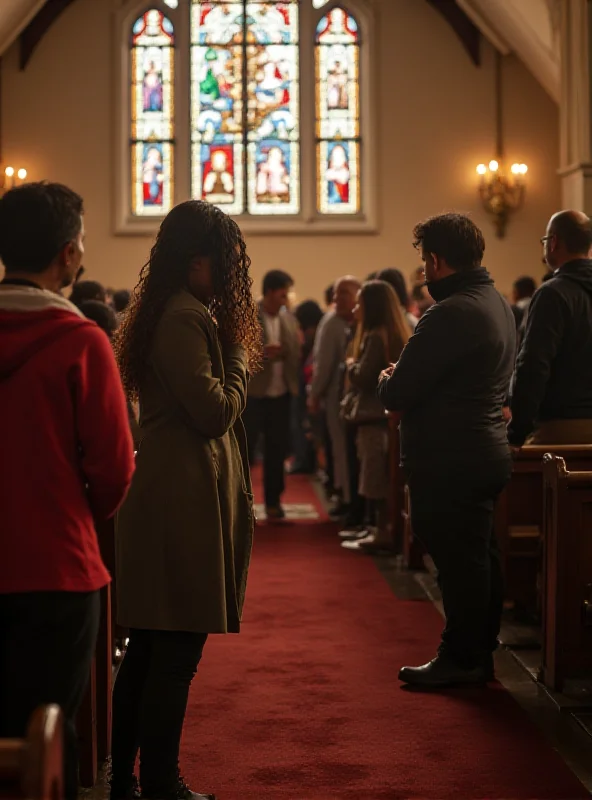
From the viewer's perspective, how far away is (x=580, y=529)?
4094mm

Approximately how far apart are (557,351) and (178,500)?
203 centimetres

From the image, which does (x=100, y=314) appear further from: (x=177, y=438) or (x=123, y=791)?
(x=123, y=791)

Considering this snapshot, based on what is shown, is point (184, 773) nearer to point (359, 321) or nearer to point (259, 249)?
point (359, 321)

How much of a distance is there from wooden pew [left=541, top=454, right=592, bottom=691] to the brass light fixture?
35.1 feet

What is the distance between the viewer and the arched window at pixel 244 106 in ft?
48.2

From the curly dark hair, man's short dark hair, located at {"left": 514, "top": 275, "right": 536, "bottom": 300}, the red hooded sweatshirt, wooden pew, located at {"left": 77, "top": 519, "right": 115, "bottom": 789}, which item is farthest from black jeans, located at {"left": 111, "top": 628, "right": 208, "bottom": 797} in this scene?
man's short dark hair, located at {"left": 514, "top": 275, "right": 536, "bottom": 300}

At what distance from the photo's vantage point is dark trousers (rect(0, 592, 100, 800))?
84.2 inches

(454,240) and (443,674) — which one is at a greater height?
(454,240)

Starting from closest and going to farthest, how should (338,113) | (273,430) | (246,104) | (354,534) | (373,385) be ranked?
(373,385), (354,534), (273,430), (246,104), (338,113)

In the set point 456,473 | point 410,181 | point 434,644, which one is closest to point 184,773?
point 456,473

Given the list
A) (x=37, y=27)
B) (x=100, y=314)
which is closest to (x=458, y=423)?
(x=100, y=314)

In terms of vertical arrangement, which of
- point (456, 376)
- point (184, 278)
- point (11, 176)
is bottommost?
point (456, 376)

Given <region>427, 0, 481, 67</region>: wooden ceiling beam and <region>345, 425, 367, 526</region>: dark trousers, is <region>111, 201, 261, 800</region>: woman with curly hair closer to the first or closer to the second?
<region>345, 425, 367, 526</region>: dark trousers

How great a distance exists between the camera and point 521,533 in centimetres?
499
